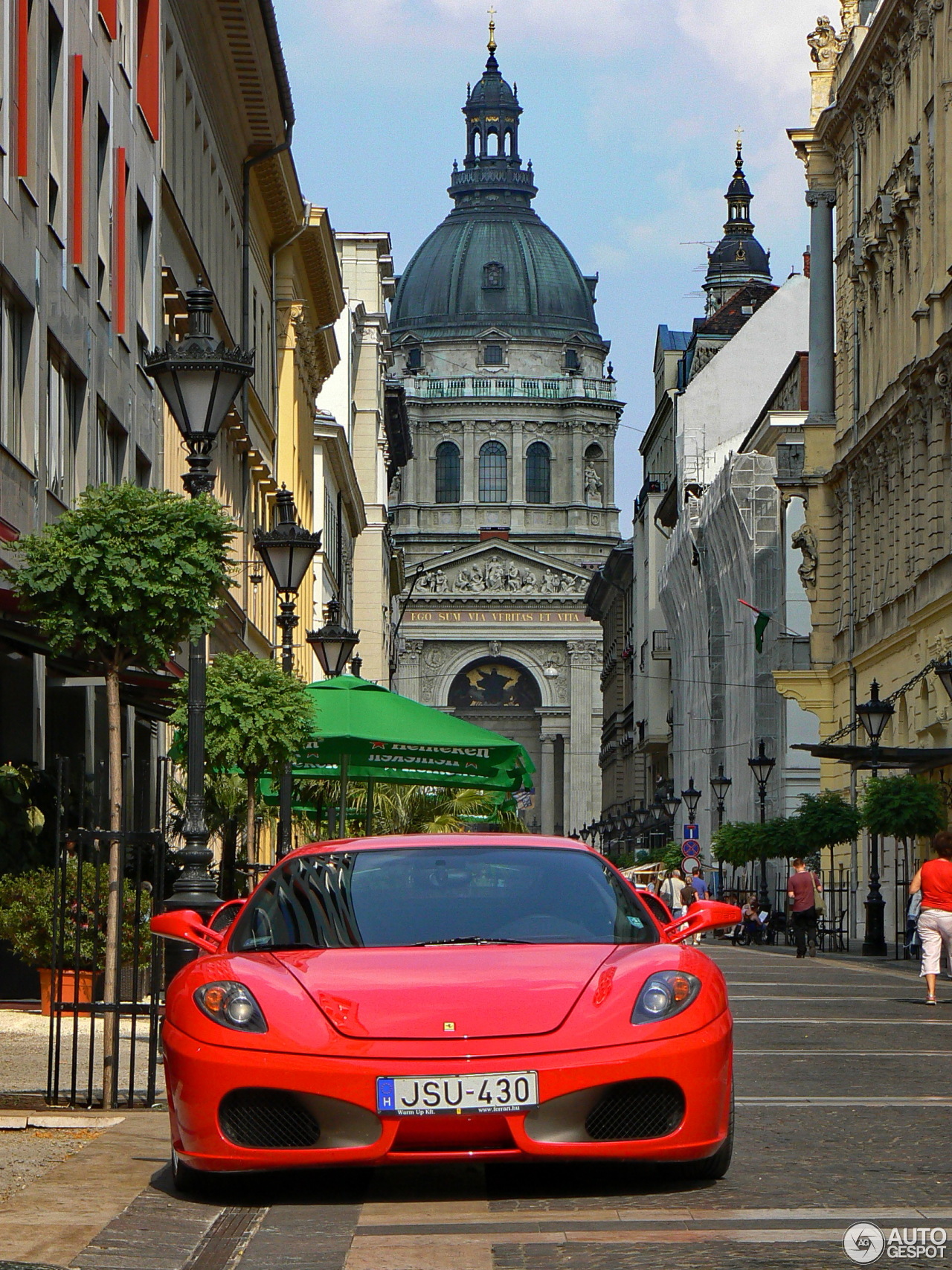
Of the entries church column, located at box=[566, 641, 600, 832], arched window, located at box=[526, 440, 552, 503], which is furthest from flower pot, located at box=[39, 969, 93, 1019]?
arched window, located at box=[526, 440, 552, 503]

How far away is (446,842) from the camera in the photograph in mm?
8922

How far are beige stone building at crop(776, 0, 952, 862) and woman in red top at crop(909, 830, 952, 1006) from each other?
12.6 m

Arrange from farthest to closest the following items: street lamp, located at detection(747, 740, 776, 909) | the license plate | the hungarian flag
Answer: the hungarian flag, street lamp, located at detection(747, 740, 776, 909), the license plate

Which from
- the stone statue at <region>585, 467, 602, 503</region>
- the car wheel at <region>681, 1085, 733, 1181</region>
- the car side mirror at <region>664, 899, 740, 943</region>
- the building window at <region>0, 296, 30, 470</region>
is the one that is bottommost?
the car wheel at <region>681, 1085, 733, 1181</region>

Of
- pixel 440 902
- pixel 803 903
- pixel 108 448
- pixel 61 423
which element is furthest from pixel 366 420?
pixel 440 902

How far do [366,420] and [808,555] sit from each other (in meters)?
39.4

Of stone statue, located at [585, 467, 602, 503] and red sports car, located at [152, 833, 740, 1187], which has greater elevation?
stone statue, located at [585, 467, 602, 503]

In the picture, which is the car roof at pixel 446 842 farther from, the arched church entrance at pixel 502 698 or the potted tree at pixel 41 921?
the arched church entrance at pixel 502 698

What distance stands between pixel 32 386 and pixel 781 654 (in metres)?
37.5

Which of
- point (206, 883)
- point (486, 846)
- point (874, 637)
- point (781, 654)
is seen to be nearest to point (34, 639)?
point (206, 883)

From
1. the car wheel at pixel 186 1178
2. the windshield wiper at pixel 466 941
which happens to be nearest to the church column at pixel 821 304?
the windshield wiper at pixel 466 941

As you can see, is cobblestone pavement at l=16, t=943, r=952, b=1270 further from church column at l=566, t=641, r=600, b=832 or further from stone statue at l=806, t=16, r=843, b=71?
church column at l=566, t=641, r=600, b=832

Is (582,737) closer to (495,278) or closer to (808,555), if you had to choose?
(495,278)

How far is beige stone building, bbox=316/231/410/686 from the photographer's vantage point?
75875 mm
